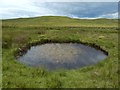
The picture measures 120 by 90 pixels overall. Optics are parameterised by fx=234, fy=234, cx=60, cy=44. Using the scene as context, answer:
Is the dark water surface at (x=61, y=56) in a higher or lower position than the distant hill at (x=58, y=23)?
lower

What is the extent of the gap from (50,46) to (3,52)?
27.5 feet

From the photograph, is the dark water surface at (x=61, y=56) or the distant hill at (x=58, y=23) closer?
the dark water surface at (x=61, y=56)

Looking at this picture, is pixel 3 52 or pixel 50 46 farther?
pixel 50 46

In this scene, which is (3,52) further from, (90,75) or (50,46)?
(90,75)

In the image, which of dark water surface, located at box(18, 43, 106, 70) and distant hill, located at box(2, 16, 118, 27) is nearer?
dark water surface, located at box(18, 43, 106, 70)

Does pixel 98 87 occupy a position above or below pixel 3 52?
below

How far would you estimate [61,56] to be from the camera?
28.3 m

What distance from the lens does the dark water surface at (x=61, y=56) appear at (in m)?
24.8

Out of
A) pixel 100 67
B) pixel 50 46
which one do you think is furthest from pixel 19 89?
pixel 50 46

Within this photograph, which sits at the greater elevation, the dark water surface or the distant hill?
the distant hill

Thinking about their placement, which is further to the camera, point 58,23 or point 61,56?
point 58,23

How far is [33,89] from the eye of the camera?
647 inches

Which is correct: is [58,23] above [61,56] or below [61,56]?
above

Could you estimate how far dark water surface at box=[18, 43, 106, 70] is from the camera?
81.3 ft
